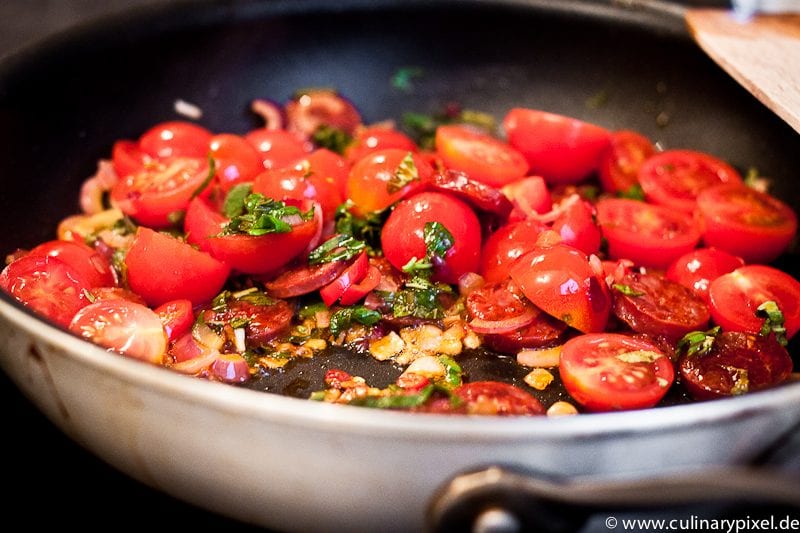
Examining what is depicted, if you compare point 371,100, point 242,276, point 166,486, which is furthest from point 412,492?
point 371,100

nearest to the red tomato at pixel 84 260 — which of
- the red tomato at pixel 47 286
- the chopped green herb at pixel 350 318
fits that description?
the red tomato at pixel 47 286

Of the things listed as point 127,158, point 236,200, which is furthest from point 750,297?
point 127,158

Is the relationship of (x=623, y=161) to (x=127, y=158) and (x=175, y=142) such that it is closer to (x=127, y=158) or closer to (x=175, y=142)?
(x=175, y=142)

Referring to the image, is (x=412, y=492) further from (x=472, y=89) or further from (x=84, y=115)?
(x=472, y=89)

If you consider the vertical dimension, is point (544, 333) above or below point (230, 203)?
below

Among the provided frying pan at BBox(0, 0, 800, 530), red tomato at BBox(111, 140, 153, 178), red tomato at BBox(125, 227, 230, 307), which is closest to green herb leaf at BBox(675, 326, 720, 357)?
frying pan at BBox(0, 0, 800, 530)

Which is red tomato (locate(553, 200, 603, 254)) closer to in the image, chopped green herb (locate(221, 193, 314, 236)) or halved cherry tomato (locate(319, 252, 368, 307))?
halved cherry tomato (locate(319, 252, 368, 307))
